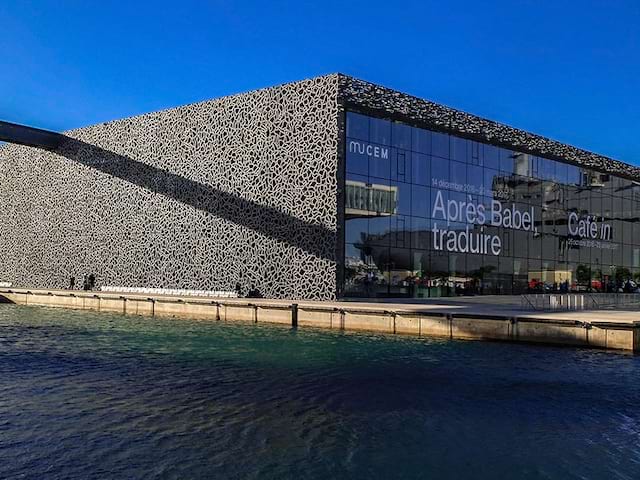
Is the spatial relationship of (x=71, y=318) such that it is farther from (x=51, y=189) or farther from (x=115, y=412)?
(x=51, y=189)

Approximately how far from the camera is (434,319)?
20734 millimetres

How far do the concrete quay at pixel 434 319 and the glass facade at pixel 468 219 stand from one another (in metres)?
6.77

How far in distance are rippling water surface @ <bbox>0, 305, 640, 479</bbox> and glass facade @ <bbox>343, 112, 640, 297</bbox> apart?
46.9 ft

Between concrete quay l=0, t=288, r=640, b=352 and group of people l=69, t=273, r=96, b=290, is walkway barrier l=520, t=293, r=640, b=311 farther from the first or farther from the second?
group of people l=69, t=273, r=96, b=290

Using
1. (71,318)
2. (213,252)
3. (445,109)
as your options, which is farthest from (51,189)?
(445,109)

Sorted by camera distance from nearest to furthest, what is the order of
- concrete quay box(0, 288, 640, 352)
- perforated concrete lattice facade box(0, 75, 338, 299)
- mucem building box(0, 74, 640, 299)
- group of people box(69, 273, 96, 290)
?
concrete quay box(0, 288, 640, 352), perforated concrete lattice facade box(0, 75, 338, 299), mucem building box(0, 74, 640, 299), group of people box(69, 273, 96, 290)

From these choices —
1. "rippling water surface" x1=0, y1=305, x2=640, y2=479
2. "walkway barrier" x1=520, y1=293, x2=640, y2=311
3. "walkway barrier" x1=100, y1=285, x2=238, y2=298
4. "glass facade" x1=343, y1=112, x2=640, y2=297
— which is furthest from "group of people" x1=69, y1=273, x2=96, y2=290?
"walkway barrier" x1=520, y1=293, x2=640, y2=311

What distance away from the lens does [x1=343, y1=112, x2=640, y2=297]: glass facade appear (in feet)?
105

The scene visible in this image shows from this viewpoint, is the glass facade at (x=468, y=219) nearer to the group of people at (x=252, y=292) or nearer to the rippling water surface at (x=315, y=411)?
the group of people at (x=252, y=292)

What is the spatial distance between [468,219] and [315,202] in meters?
11.1

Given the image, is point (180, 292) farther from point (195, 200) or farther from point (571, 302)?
point (571, 302)

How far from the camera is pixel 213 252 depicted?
1367 inches

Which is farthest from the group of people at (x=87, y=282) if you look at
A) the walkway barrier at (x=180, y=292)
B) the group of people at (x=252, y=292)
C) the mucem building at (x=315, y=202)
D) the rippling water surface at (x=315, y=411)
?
the rippling water surface at (x=315, y=411)

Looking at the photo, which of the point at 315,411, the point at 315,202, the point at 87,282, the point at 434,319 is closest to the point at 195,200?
the point at 315,202
